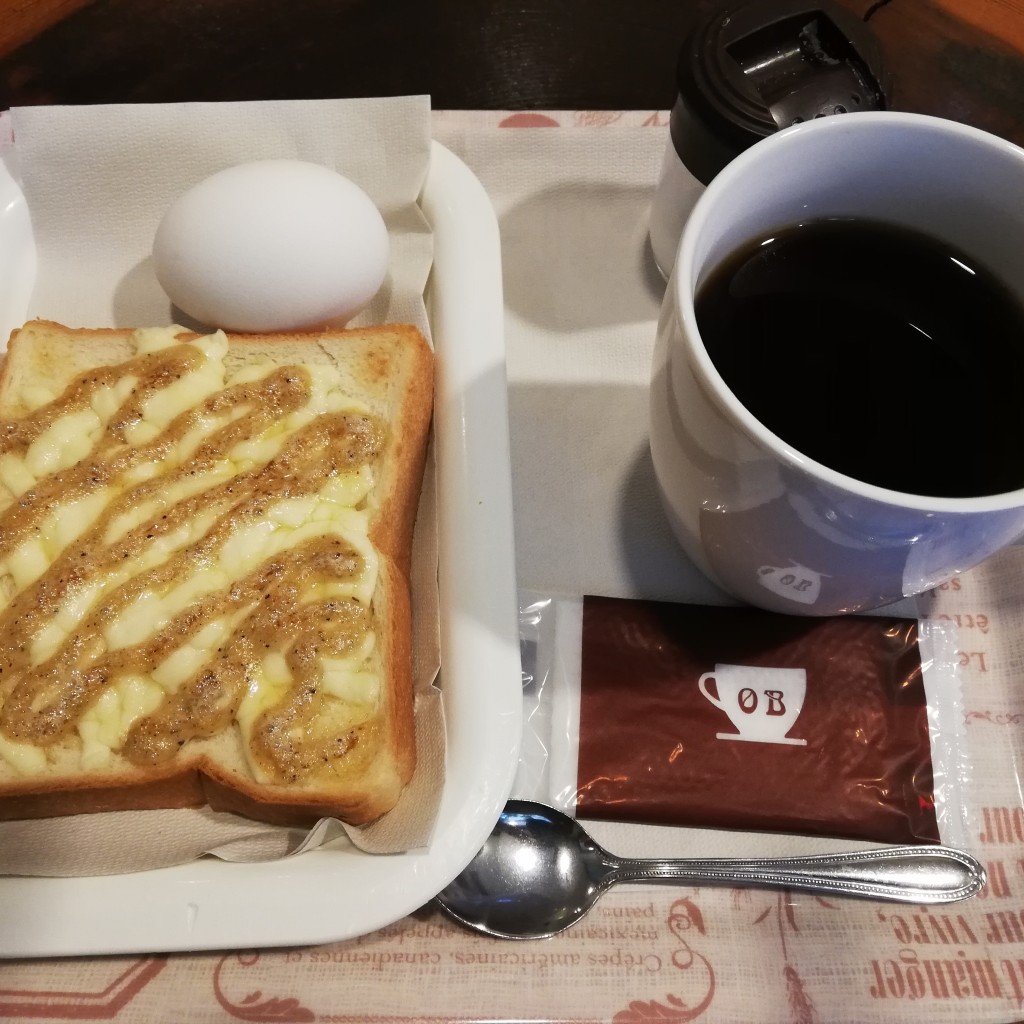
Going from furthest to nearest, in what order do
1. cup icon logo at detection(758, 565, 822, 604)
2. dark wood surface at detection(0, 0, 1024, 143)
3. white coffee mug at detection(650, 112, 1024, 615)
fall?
dark wood surface at detection(0, 0, 1024, 143) → cup icon logo at detection(758, 565, 822, 604) → white coffee mug at detection(650, 112, 1024, 615)

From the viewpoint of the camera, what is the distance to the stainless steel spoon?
2.15ft

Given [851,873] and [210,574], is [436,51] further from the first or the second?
[851,873]

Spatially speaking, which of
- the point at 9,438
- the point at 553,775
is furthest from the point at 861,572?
the point at 9,438

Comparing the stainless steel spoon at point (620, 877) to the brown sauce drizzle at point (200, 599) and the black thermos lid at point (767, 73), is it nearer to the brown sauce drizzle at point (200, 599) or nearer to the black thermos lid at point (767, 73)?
the brown sauce drizzle at point (200, 599)

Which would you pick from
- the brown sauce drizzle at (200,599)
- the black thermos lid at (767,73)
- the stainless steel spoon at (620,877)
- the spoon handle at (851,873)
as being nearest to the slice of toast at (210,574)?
the brown sauce drizzle at (200,599)

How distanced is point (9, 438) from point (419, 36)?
79cm

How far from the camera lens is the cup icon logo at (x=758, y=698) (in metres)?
0.71

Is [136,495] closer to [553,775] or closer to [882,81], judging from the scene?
[553,775]

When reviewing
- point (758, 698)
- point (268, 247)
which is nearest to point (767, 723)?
point (758, 698)

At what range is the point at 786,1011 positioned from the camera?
625 millimetres

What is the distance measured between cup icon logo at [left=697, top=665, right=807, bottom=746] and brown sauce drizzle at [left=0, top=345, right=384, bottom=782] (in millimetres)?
303

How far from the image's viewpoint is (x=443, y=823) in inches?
25.2

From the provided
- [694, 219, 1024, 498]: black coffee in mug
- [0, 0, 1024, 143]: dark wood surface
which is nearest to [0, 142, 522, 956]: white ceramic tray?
[694, 219, 1024, 498]: black coffee in mug

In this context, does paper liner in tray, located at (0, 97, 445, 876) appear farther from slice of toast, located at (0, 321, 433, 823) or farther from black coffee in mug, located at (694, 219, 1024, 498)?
black coffee in mug, located at (694, 219, 1024, 498)
